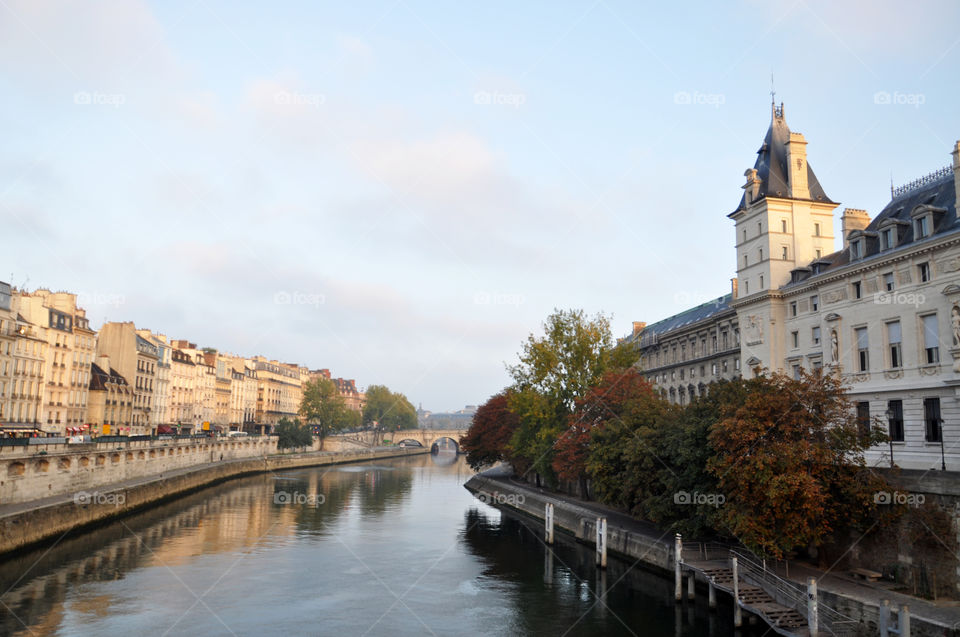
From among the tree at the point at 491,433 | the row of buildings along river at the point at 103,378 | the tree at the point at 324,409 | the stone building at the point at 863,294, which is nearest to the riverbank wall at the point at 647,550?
the tree at the point at 491,433

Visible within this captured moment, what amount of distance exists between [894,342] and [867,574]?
647 inches

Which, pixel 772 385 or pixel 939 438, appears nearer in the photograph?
pixel 772 385

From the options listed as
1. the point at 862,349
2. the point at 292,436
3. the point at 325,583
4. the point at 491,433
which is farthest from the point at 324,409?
the point at 862,349

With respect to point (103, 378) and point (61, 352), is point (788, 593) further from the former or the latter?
point (103, 378)

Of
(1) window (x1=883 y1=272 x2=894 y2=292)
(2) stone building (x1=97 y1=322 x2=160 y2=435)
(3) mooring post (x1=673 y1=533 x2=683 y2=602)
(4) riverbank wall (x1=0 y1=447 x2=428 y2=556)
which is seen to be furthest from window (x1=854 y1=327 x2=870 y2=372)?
(2) stone building (x1=97 y1=322 x2=160 y2=435)

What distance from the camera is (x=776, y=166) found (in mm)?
54969

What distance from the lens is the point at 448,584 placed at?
35.5 m

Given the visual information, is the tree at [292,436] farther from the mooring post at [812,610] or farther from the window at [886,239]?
the mooring post at [812,610]

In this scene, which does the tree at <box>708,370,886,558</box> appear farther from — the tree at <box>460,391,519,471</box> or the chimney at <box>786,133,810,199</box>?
the tree at <box>460,391,519,471</box>

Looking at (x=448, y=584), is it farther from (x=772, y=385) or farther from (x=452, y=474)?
(x=452, y=474)

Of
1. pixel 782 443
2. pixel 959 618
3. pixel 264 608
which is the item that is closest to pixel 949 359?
pixel 782 443

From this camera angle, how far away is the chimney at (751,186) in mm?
54875

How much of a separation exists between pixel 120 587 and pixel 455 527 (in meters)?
26.9

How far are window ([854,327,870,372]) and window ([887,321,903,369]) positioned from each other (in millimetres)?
1678
